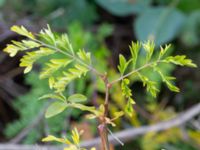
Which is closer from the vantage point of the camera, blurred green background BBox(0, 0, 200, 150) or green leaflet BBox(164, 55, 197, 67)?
green leaflet BBox(164, 55, 197, 67)

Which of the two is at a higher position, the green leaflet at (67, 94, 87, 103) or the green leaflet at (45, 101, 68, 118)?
the green leaflet at (45, 101, 68, 118)

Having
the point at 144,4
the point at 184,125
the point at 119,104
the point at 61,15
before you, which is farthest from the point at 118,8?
the point at 184,125

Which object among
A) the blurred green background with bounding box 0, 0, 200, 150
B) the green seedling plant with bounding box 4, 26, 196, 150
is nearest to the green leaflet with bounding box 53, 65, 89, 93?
the green seedling plant with bounding box 4, 26, 196, 150

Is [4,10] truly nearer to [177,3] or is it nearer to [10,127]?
[10,127]

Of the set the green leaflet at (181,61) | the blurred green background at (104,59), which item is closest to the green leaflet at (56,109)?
the green leaflet at (181,61)

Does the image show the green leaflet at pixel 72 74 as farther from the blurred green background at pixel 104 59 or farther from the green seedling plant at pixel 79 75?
the blurred green background at pixel 104 59

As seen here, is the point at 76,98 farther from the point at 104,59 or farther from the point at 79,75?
the point at 104,59

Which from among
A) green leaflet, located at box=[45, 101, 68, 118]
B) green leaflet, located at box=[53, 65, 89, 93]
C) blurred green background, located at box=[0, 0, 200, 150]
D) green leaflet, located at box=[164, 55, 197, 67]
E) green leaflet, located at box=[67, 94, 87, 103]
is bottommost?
blurred green background, located at box=[0, 0, 200, 150]

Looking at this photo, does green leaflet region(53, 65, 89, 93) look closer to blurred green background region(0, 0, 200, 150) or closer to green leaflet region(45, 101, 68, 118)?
green leaflet region(45, 101, 68, 118)
